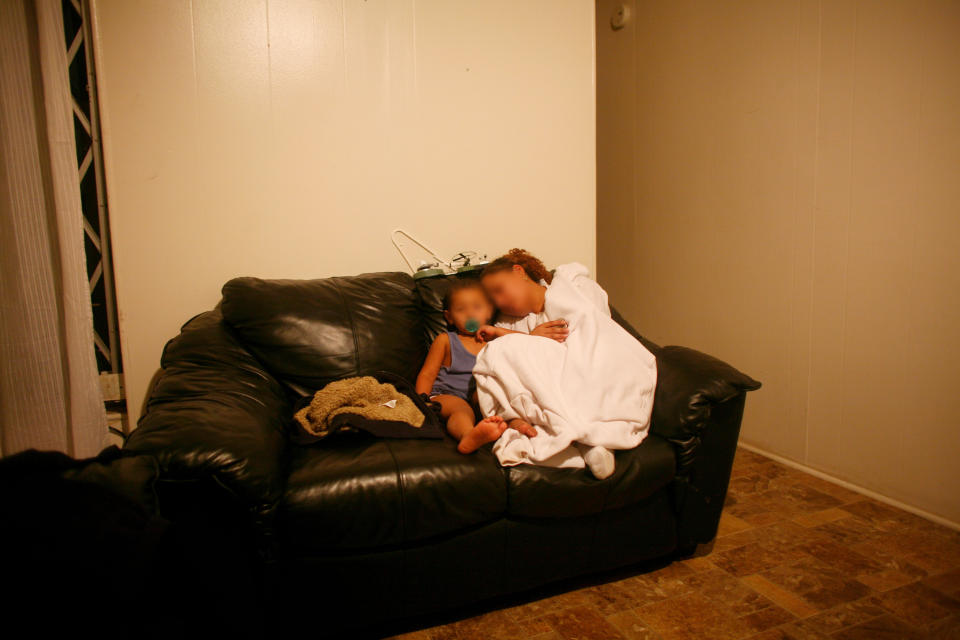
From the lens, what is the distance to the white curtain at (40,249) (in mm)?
1638

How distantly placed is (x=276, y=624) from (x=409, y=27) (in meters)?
2.06

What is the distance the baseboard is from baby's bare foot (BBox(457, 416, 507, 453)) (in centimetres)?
158

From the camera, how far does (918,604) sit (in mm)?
1495

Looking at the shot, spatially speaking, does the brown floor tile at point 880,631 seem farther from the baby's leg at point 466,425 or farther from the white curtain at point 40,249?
the white curtain at point 40,249

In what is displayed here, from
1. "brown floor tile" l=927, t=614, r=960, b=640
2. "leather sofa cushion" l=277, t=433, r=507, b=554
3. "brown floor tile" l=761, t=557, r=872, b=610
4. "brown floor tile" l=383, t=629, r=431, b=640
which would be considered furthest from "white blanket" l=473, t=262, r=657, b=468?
"brown floor tile" l=927, t=614, r=960, b=640

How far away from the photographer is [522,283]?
2.01 metres

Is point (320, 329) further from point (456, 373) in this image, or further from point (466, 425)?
point (466, 425)

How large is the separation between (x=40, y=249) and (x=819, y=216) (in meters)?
2.72

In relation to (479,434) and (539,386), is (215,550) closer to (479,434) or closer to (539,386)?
(479,434)

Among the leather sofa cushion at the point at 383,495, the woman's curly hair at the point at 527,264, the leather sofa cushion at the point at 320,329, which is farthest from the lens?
the woman's curly hair at the point at 527,264

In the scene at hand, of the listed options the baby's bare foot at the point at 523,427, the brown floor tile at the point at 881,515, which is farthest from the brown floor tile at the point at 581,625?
the brown floor tile at the point at 881,515

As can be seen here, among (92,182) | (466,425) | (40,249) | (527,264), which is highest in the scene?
(92,182)

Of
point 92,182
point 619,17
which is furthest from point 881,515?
point 92,182

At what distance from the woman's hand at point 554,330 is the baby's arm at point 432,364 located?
32 cm
